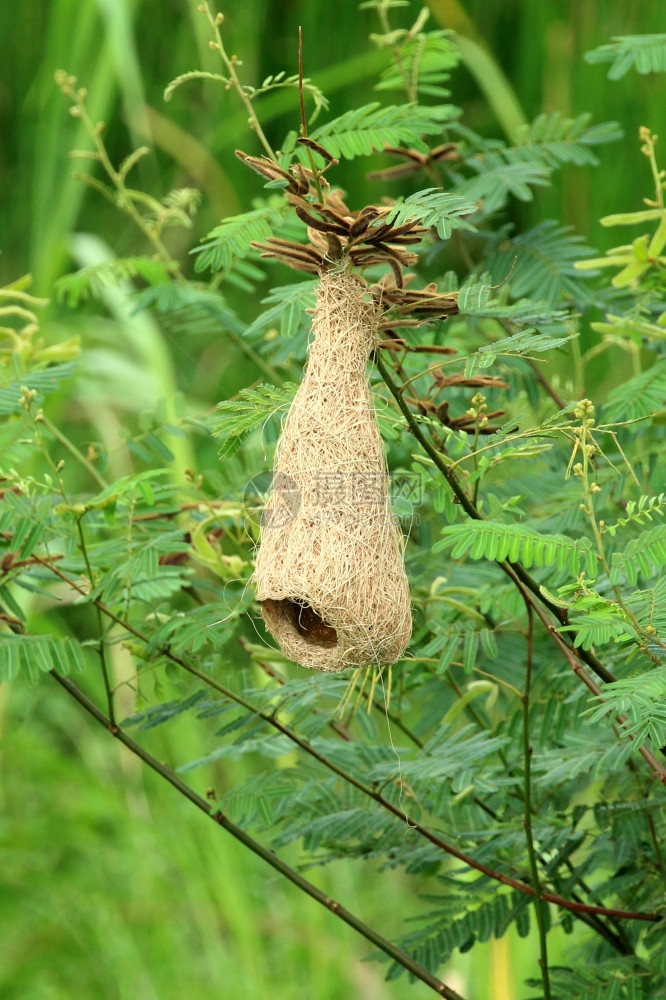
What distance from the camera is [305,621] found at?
34.3 inches

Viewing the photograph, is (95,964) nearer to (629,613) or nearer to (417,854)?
(417,854)

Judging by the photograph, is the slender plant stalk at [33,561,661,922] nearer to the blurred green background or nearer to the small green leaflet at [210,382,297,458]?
the small green leaflet at [210,382,297,458]

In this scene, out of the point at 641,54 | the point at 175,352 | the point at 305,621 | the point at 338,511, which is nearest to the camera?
the point at 338,511

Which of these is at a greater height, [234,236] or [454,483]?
[234,236]

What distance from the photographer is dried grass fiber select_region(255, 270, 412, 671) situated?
73 centimetres

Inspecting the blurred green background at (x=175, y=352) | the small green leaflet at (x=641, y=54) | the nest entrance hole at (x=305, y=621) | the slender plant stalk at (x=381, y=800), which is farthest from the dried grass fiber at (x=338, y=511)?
the blurred green background at (x=175, y=352)

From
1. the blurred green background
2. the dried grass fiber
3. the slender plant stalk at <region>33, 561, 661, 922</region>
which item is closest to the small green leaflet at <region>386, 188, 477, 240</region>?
the dried grass fiber

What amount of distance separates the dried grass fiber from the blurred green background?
989 millimetres

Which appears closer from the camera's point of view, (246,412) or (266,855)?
(246,412)

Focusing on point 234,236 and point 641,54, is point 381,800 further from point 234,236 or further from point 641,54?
point 641,54

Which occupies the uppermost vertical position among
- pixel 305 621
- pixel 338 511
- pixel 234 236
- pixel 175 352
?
pixel 234 236

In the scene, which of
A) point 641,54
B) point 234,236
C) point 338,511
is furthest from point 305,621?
point 641,54

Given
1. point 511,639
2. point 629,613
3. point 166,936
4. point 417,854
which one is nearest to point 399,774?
point 417,854

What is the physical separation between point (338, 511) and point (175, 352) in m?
1.61
